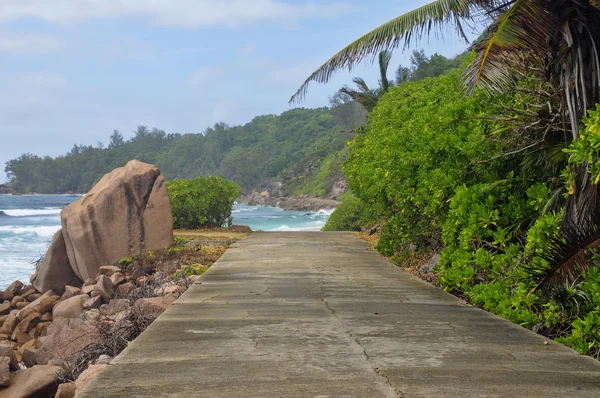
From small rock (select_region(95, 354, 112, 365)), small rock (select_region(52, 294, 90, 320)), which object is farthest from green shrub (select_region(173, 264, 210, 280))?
small rock (select_region(95, 354, 112, 365))

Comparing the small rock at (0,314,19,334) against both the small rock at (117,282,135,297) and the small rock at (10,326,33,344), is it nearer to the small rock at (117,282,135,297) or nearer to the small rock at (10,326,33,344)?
the small rock at (10,326,33,344)

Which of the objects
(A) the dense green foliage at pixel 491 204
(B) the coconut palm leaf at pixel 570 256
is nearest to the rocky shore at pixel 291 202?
(A) the dense green foliage at pixel 491 204

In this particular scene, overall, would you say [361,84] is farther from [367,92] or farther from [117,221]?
[117,221]

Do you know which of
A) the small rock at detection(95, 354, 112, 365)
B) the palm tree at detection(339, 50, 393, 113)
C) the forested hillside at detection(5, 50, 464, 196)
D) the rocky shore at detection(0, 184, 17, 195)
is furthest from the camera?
the rocky shore at detection(0, 184, 17, 195)

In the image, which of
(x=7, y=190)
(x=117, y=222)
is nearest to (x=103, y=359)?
(x=117, y=222)

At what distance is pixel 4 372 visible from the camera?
7.88 metres

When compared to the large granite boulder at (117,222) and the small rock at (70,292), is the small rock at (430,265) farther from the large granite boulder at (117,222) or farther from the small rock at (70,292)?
the small rock at (70,292)

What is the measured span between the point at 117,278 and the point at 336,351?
8.49 m

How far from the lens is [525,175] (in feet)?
27.5

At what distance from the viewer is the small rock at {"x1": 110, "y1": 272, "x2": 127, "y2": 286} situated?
13.2m

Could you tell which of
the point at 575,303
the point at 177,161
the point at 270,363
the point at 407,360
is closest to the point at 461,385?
the point at 407,360

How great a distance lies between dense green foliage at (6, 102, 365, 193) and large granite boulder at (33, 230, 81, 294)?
101 metres

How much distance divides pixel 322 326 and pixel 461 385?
7.19 feet

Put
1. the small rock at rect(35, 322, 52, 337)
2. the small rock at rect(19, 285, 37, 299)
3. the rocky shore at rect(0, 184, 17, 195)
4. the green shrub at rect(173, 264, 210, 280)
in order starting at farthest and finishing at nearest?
1. the rocky shore at rect(0, 184, 17, 195)
2. the small rock at rect(19, 285, 37, 299)
3. the small rock at rect(35, 322, 52, 337)
4. the green shrub at rect(173, 264, 210, 280)
